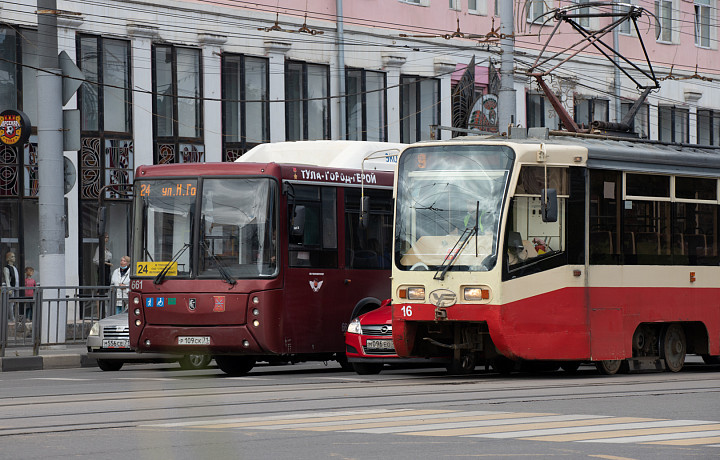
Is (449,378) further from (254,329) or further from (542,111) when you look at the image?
(542,111)

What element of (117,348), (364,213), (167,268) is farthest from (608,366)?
(117,348)

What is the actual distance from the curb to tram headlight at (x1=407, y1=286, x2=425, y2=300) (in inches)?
315

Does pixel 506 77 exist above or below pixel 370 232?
above

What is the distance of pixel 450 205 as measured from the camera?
1717cm

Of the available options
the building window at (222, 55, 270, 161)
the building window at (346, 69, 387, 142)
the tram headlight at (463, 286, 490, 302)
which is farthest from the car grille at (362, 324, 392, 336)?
the building window at (346, 69, 387, 142)

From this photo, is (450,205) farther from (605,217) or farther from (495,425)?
(495,425)

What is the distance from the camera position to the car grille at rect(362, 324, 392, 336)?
18609mm

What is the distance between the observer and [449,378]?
17.8m

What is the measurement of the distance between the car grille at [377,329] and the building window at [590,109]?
29606mm

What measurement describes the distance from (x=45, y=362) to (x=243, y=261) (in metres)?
5.74

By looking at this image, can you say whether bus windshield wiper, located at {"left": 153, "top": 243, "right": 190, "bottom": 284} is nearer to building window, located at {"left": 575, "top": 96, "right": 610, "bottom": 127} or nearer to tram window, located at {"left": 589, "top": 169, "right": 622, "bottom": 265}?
tram window, located at {"left": 589, "top": 169, "right": 622, "bottom": 265}

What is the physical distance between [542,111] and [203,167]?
28.5 m

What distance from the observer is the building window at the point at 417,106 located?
4219cm

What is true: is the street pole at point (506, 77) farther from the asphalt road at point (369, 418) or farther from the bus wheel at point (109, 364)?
the asphalt road at point (369, 418)
